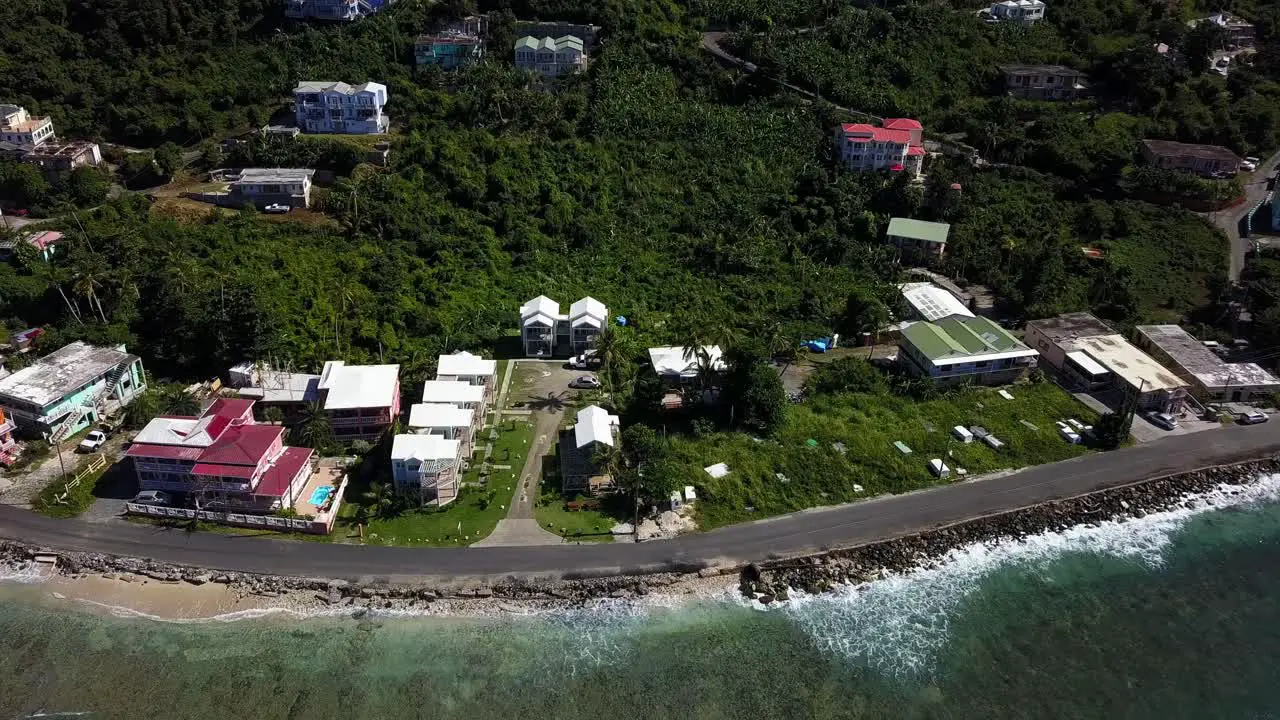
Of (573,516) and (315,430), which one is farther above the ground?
(315,430)

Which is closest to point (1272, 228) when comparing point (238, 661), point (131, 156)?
point (238, 661)

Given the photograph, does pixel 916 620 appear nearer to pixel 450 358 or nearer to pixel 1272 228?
pixel 450 358

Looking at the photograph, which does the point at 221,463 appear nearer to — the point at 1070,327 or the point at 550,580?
the point at 550,580

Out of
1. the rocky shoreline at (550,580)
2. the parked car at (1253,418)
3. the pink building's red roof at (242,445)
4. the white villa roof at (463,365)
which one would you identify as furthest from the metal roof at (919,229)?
the pink building's red roof at (242,445)

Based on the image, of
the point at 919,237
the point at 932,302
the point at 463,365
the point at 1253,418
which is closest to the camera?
the point at 463,365

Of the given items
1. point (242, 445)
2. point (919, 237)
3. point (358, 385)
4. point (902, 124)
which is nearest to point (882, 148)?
point (902, 124)

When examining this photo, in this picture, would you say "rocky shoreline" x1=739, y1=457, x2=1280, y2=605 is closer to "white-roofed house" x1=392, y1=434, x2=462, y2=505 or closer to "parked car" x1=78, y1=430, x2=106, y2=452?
"white-roofed house" x1=392, y1=434, x2=462, y2=505

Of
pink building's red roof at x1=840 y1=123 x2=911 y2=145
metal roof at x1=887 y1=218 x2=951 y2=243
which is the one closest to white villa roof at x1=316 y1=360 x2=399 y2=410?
metal roof at x1=887 y1=218 x2=951 y2=243
